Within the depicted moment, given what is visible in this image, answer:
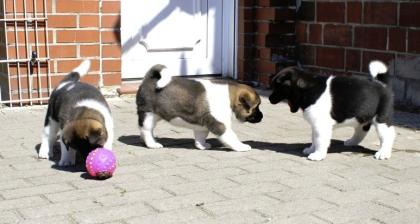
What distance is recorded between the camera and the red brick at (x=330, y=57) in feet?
29.2

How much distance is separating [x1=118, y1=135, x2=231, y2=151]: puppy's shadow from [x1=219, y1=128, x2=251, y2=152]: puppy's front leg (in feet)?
0.51

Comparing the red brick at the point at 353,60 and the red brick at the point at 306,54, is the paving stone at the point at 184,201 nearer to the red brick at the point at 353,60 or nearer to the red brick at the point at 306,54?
the red brick at the point at 353,60

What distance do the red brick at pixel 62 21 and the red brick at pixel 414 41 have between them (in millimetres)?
4176

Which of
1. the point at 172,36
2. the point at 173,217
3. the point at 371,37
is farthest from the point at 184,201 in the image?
the point at 172,36

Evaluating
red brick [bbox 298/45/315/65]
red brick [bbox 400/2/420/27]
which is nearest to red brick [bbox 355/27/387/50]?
red brick [bbox 400/2/420/27]

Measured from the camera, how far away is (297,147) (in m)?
6.11

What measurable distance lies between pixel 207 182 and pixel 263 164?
741 millimetres

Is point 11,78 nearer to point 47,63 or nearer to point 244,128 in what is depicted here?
point 47,63

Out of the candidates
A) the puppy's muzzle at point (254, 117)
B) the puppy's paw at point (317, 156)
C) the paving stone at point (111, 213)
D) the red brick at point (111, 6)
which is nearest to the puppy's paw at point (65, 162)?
the paving stone at point (111, 213)

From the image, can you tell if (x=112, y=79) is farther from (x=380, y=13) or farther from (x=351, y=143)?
(x=351, y=143)

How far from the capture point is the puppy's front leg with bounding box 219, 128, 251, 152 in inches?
228

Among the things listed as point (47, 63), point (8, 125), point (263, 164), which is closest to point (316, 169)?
point (263, 164)

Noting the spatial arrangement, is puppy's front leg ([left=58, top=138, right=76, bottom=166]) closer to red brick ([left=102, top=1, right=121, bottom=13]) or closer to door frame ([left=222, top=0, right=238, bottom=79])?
red brick ([left=102, top=1, right=121, bottom=13])

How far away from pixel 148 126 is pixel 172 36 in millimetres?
3719
